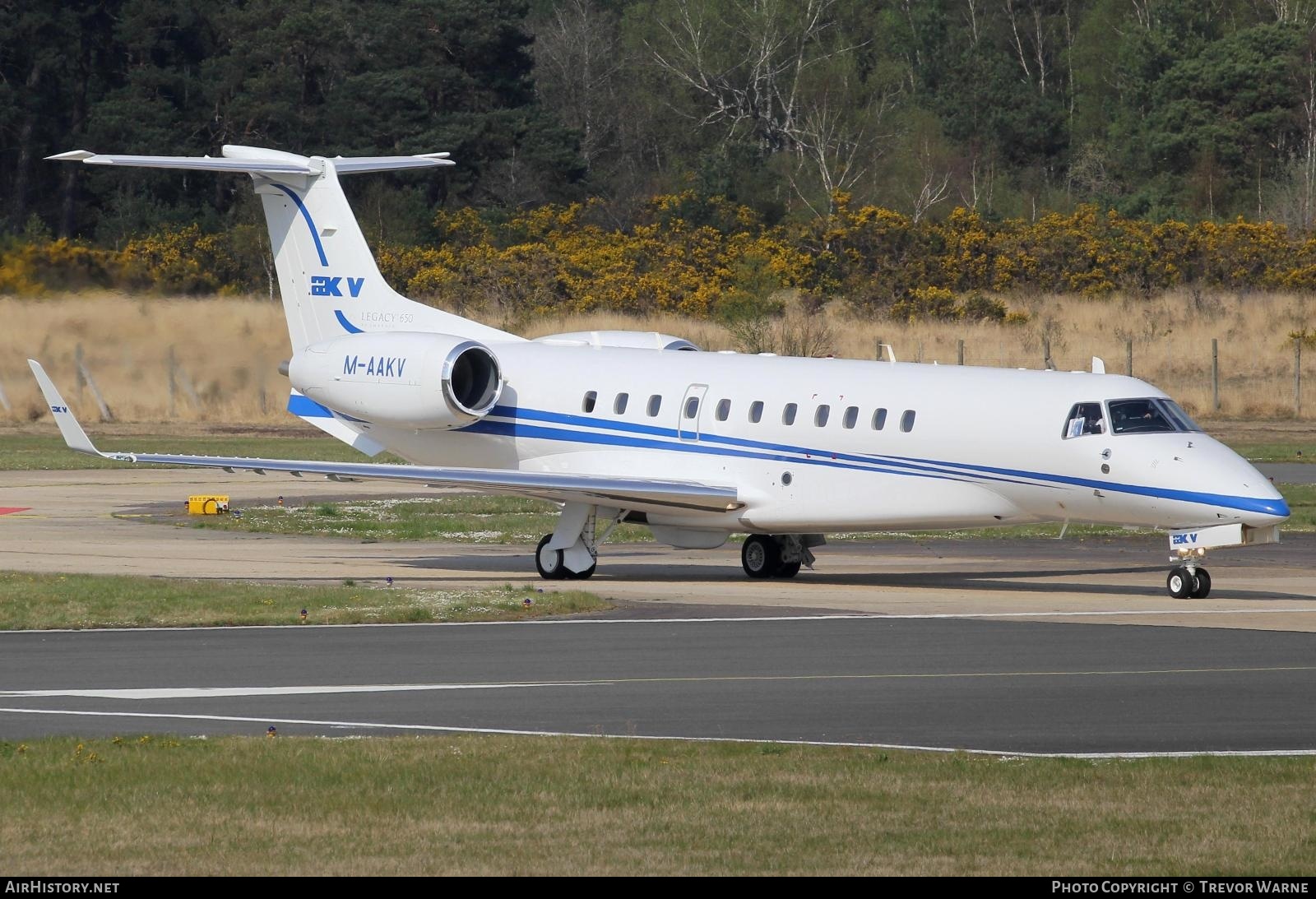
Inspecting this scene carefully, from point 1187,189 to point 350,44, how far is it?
32732 millimetres

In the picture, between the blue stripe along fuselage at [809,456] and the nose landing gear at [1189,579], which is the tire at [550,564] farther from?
the nose landing gear at [1189,579]

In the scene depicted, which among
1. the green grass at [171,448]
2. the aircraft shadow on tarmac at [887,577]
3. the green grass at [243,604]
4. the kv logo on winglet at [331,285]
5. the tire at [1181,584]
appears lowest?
the aircraft shadow on tarmac at [887,577]

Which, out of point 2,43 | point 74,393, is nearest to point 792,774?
point 74,393

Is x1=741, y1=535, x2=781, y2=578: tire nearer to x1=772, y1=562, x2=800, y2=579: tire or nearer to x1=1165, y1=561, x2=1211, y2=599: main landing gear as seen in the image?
x1=772, y1=562, x2=800, y2=579: tire

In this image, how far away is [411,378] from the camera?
2520cm

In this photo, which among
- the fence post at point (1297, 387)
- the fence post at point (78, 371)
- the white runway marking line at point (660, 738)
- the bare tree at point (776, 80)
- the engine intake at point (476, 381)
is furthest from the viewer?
the bare tree at point (776, 80)

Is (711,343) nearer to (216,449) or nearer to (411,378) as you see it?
(216,449)

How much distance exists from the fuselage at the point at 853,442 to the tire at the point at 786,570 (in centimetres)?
130

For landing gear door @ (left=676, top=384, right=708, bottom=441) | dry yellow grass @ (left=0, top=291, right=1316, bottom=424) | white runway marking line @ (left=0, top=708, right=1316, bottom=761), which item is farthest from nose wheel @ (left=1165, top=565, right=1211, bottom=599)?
dry yellow grass @ (left=0, top=291, right=1316, bottom=424)

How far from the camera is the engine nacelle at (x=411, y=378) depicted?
25062 mm

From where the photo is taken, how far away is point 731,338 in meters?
54.4

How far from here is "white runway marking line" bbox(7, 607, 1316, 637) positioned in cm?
1888

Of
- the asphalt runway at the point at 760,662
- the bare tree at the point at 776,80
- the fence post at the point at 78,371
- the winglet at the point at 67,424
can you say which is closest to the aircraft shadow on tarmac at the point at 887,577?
the asphalt runway at the point at 760,662

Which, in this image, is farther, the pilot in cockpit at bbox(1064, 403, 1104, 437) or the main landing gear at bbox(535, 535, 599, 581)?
the main landing gear at bbox(535, 535, 599, 581)
